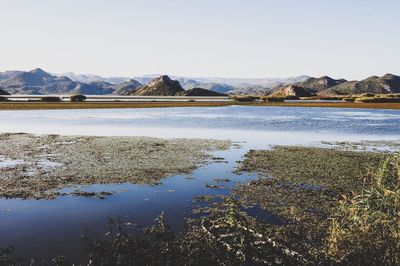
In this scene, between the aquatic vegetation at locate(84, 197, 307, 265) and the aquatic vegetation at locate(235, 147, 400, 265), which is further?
the aquatic vegetation at locate(235, 147, 400, 265)

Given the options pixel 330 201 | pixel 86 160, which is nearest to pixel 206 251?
pixel 330 201

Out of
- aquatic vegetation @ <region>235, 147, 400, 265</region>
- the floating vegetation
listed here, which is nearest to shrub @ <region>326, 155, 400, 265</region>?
aquatic vegetation @ <region>235, 147, 400, 265</region>

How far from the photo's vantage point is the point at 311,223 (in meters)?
16.2

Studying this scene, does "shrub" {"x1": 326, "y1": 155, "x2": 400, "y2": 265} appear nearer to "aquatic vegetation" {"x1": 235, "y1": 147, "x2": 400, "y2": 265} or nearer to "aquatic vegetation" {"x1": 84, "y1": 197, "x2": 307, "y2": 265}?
"aquatic vegetation" {"x1": 235, "y1": 147, "x2": 400, "y2": 265}

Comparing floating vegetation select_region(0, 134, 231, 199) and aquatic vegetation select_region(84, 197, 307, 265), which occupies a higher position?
aquatic vegetation select_region(84, 197, 307, 265)

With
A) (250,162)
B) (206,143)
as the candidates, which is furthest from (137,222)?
(206,143)

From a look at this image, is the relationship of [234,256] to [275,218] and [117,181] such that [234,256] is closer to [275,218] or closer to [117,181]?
[275,218]

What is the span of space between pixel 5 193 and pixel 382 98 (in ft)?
450

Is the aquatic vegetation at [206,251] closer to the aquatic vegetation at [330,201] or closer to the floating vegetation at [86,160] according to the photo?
the aquatic vegetation at [330,201]

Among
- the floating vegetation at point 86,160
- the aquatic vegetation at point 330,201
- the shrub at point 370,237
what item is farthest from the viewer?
the floating vegetation at point 86,160

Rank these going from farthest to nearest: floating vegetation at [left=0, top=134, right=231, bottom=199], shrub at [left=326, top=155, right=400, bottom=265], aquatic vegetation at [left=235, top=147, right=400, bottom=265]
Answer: floating vegetation at [left=0, top=134, right=231, bottom=199]
aquatic vegetation at [left=235, top=147, right=400, bottom=265]
shrub at [left=326, top=155, right=400, bottom=265]

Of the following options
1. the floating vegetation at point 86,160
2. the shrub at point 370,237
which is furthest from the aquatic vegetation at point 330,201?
the floating vegetation at point 86,160

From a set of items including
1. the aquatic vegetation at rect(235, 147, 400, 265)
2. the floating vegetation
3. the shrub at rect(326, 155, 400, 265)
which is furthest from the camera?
the floating vegetation

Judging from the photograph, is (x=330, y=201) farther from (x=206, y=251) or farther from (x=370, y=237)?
(x=206, y=251)
